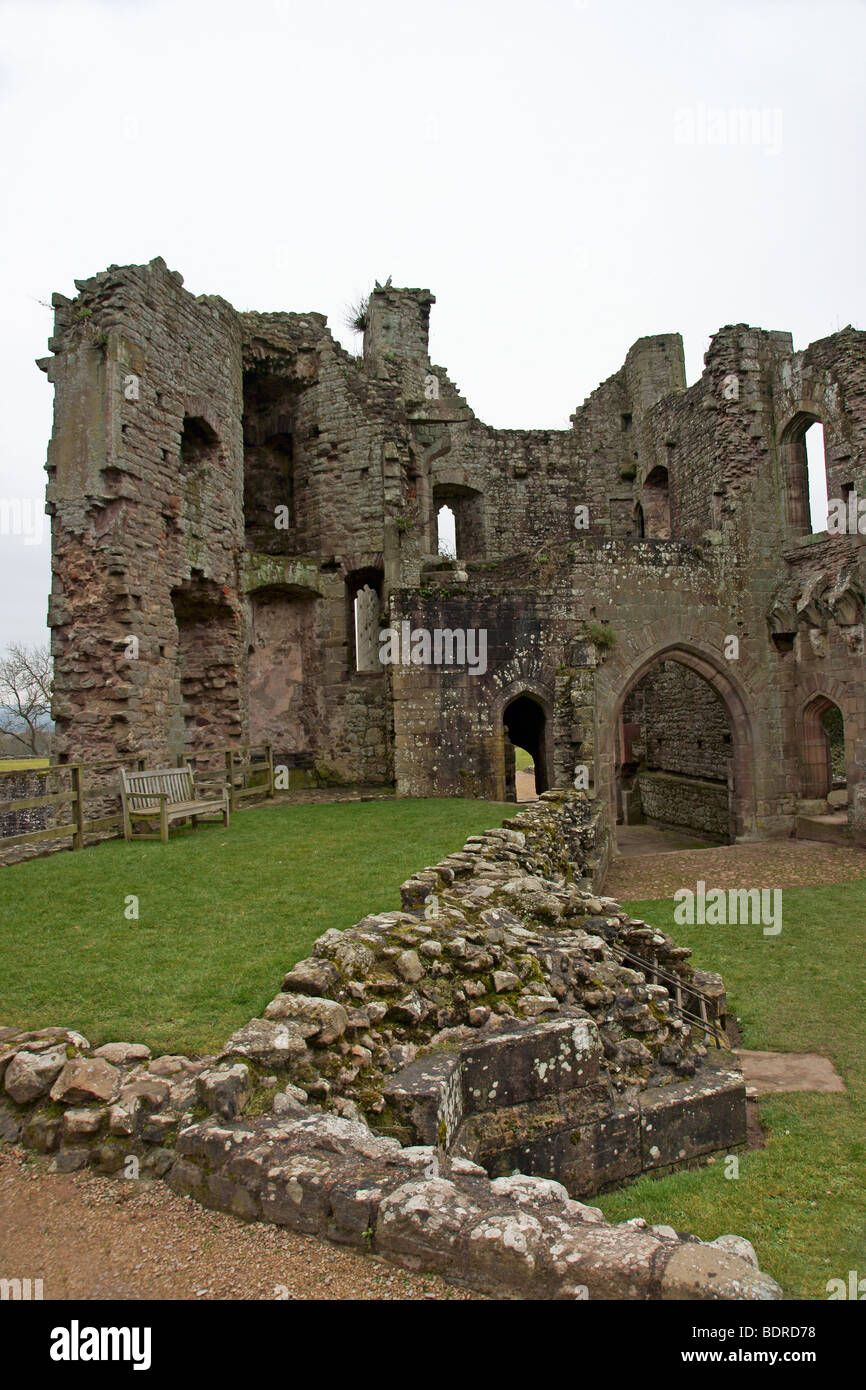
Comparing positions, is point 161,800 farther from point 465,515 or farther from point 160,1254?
point 465,515

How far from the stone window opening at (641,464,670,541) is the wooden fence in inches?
482

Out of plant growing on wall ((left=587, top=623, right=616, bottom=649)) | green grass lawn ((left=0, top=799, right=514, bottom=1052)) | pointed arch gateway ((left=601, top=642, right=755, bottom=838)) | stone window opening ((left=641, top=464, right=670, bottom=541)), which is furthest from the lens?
stone window opening ((left=641, top=464, right=670, bottom=541))

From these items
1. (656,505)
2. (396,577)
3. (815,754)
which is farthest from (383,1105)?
(656,505)

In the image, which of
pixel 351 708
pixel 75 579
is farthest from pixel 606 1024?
pixel 351 708

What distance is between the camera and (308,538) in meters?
→ 18.7

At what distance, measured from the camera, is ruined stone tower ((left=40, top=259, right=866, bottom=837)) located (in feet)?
40.5

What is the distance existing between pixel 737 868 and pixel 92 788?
988 centimetres

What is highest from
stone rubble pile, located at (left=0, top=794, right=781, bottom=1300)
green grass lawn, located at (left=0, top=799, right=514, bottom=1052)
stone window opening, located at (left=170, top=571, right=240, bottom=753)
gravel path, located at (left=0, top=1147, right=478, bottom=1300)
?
stone window opening, located at (left=170, top=571, right=240, bottom=753)

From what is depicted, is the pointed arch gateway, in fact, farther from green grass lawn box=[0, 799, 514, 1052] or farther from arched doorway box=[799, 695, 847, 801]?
green grass lawn box=[0, 799, 514, 1052]

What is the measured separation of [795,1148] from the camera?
15.6 feet

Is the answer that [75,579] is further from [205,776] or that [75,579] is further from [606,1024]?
[606,1024]

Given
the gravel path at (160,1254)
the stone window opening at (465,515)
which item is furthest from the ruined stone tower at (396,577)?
the gravel path at (160,1254)


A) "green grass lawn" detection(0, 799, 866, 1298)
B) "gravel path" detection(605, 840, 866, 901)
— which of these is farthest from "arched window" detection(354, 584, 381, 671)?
"green grass lawn" detection(0, 799, 866, 1298)
